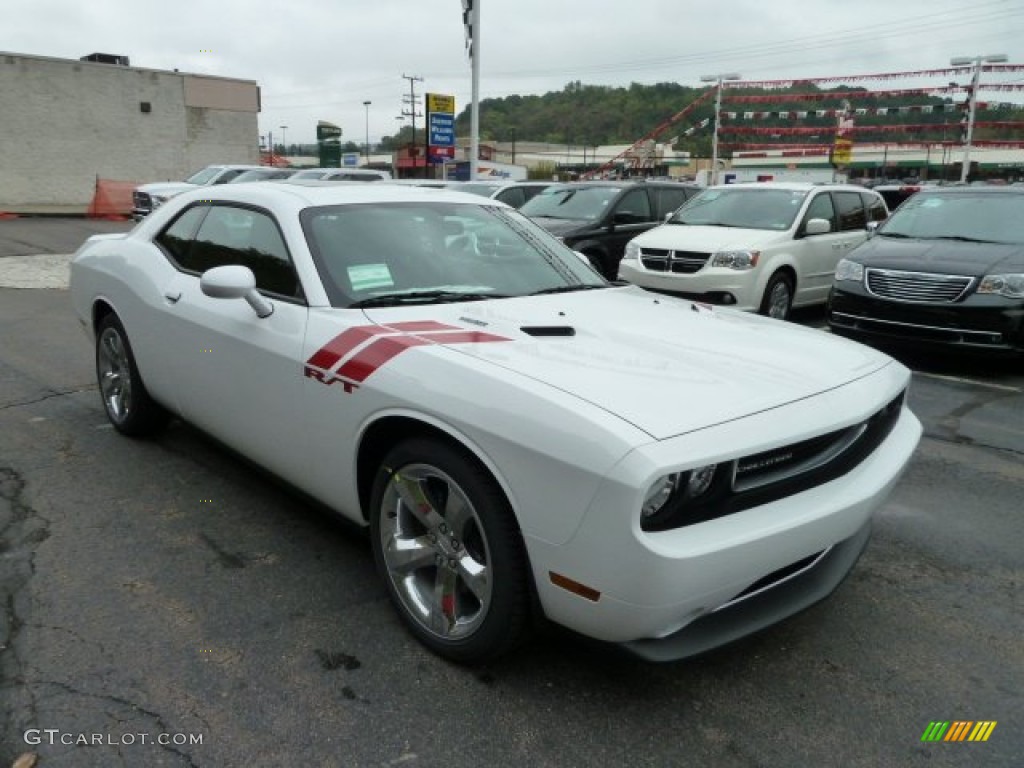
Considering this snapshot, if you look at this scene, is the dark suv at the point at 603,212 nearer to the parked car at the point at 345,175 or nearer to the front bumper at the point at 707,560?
the parked car at the point at 345,175

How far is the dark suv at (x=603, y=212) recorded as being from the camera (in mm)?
10703

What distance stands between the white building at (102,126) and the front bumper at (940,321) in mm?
25561

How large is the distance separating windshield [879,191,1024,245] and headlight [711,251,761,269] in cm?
130

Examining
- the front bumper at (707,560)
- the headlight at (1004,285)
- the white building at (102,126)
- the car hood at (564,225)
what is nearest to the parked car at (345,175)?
the car hood at (564,225)

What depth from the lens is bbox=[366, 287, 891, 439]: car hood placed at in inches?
91.5

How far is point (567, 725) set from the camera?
2.41 m

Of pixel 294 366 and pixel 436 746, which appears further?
pixel 294 366

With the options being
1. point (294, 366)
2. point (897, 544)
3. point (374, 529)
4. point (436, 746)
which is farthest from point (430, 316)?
point (897, 544)

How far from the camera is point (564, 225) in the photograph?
1078cm

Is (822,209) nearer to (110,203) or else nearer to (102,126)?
(110,203)

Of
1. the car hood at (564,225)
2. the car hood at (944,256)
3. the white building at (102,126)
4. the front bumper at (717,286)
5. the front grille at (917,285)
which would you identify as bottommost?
the front bumper at (717,286)

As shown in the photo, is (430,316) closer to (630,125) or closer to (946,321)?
(946,321)

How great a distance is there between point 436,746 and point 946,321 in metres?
6.13

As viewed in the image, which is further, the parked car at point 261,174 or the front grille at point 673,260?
the parked car at point 261,174
